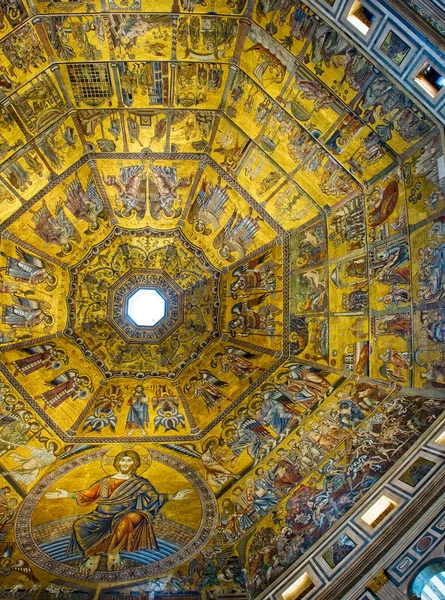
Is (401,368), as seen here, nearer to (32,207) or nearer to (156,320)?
(156,320)

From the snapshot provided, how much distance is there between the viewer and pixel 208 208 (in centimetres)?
1330

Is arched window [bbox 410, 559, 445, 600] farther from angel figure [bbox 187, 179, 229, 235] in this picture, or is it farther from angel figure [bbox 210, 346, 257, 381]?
angel figure [bbox 187, 179, 229, 235]

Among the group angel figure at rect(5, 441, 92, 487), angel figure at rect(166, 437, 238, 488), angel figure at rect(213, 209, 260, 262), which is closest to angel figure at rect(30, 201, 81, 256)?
angel figure at rect(213, 209, 260, 262)

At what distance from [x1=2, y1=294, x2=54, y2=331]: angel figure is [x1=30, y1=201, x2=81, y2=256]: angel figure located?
1.61 m

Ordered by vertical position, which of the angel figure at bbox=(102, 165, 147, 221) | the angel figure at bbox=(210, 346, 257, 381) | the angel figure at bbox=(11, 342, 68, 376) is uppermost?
the angel figure at bbox=(102, 165, 147, 221)

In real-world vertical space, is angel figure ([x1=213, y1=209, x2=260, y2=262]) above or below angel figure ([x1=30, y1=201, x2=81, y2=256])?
above

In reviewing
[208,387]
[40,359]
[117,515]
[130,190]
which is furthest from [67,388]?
[130,190]

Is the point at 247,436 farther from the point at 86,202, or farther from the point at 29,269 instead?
the point at 86,202

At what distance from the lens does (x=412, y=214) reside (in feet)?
30.7

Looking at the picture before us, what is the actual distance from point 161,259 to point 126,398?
433cm

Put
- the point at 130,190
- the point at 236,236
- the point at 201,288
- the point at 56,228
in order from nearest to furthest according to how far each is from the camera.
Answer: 1. the point at 56,228
2. the point at 130,190
3. the point at 236,236
4. the point at 201,288

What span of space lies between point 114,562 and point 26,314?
6641mm

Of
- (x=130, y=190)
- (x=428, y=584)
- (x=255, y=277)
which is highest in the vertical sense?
(x=130, y=190)

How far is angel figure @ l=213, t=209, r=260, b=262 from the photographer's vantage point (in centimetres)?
1292
